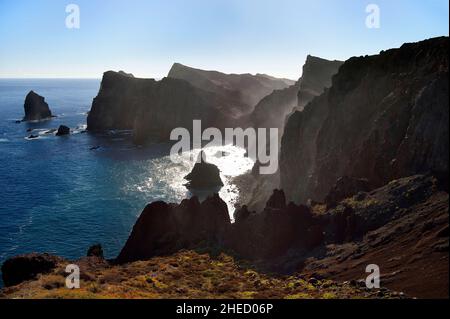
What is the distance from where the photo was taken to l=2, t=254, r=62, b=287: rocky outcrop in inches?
1791

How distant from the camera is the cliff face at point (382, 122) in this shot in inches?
1812

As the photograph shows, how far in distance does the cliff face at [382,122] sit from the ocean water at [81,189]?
4682 cm

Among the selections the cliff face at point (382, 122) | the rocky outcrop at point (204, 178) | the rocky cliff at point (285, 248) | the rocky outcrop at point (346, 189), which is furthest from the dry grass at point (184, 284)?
the rocky outcrop at point (204, 178)

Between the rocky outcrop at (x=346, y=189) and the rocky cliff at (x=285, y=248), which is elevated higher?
the rocky outcrop at (x=346, y=189)

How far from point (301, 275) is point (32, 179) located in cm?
11900

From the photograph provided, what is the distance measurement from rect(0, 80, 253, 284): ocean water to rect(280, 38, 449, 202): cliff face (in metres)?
46.8

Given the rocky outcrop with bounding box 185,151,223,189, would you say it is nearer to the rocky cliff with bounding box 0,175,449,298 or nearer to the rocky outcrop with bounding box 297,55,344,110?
the rocky outcrop with bounding box 297,55,344,110

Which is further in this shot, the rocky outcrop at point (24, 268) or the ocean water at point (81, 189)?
the ocean water at point (81, 189)

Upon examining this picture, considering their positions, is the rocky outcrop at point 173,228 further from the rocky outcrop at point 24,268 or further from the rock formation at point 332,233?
the rocky outcrop at point 24,268

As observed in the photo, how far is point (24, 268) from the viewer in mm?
46031

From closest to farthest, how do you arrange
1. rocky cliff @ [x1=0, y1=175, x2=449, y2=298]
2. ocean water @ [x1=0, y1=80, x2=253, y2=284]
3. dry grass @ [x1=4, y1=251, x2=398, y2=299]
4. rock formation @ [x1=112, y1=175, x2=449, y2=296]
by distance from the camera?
1. dry grass @ [x1=4, y1=251, x2=398, y2=299]
2. rocky cliff @ [x1=0, y1=175, x2=449, y2=298]
3. rock formation @ [x1=112, y1=175, x2=449, y2=296]
4. ocean water @ [x1=0, y1=80, x2=253, y2=284]

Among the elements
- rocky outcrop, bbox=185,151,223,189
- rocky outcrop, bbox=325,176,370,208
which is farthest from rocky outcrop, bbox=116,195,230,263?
rocky outcrop, bbox=185,151,223,189

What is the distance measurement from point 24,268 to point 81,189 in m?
83.4
